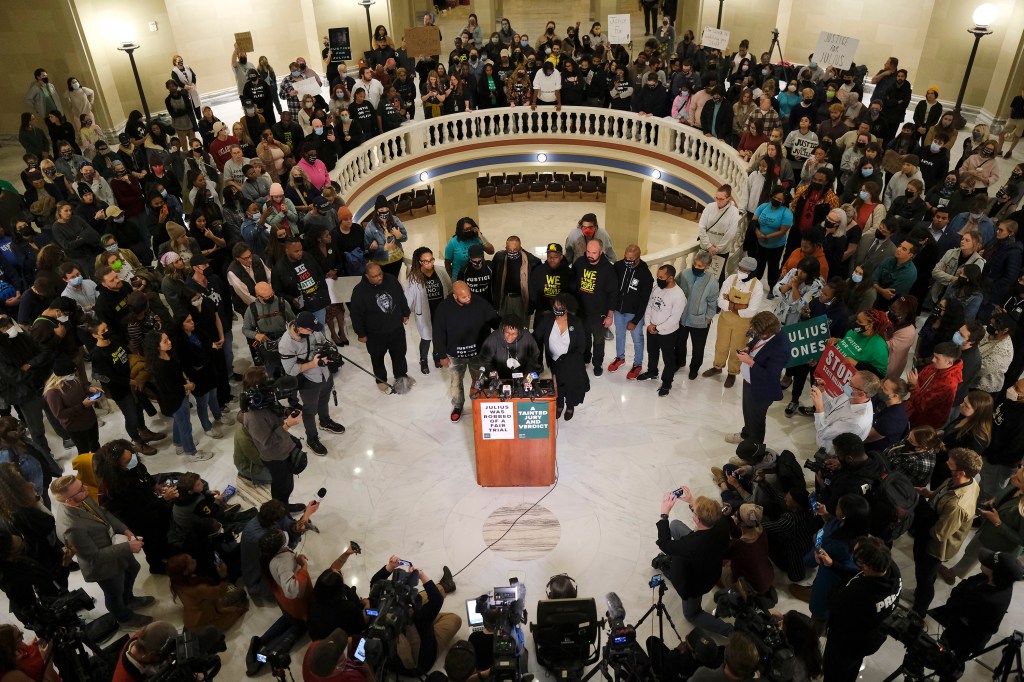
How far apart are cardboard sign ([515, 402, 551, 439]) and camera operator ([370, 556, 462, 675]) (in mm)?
1671

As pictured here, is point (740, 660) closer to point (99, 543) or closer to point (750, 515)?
point (750, 515)

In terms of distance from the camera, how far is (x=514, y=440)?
6.56 m

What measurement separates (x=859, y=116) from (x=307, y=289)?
28.6ft

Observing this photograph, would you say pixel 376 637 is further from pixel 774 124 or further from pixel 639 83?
pixel 639 83

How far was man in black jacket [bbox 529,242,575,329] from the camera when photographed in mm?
7467

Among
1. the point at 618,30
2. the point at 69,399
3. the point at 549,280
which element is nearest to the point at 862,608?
the point at 549,280

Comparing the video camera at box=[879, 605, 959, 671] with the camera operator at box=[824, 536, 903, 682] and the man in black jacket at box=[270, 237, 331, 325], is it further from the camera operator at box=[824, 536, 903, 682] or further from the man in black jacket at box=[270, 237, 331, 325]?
the man in black jacket at box=[270, 237, 331, 325]

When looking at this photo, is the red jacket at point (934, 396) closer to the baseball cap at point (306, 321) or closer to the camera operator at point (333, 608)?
the camera operator at point (333, 608)

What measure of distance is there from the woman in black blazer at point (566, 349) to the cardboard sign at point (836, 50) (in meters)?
8.60

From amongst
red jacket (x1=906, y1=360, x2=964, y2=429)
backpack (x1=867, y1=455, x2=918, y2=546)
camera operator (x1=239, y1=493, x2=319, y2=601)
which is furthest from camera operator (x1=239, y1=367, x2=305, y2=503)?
red jacket (x1=906, y1=360, x2=964, y2=429)

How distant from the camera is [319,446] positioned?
729cm

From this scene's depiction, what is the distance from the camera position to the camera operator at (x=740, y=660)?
4.05m

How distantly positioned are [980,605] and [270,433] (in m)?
4.96

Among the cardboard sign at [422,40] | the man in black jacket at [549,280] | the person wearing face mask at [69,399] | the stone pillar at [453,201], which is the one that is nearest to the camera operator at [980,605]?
the man in black jacket at [549,280]
